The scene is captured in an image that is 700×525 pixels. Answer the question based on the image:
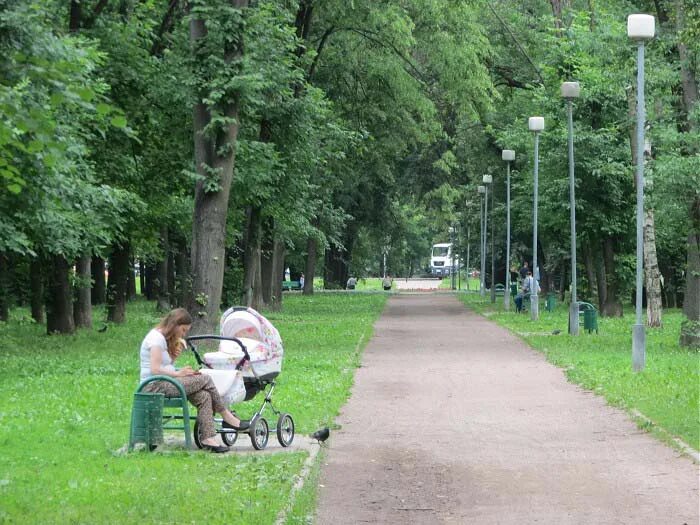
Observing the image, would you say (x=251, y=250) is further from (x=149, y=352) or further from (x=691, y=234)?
(x=149, y=352)

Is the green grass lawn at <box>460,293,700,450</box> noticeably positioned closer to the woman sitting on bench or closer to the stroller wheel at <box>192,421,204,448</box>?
the woman sitting on bench

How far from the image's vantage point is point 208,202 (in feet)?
78.8

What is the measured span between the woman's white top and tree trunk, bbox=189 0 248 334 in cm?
1207

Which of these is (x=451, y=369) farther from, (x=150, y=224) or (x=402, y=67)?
(x=402, y=67)

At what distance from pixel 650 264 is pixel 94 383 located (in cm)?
1837

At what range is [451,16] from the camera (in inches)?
1412

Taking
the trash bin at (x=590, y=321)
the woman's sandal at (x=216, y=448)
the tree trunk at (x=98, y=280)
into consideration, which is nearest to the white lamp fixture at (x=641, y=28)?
the woman's sandal at (x=216, y=448)

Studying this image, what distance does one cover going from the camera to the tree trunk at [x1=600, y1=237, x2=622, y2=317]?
1596 inches

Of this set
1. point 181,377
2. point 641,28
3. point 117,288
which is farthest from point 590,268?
point 181,377

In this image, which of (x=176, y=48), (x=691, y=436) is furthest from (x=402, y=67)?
(x=691, y=436)

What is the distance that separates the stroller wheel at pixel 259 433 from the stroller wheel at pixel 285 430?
0.37 ft

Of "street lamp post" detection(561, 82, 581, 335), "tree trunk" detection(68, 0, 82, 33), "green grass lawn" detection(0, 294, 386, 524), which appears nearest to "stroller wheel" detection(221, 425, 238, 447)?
"green grass lawn" detection(0, 294, 386, 524)

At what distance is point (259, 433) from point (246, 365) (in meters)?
0.64

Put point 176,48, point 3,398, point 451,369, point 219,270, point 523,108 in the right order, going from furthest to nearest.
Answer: point 523,108 < point 176,48 < point 219,270 < point 451,369 < point 3,398
